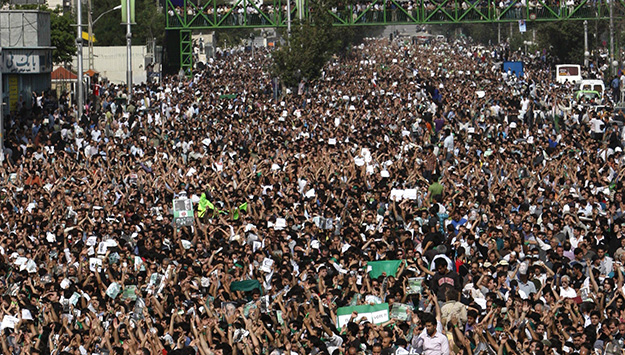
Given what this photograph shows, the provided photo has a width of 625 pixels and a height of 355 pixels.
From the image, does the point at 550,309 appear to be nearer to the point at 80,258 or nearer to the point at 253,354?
the point at 253,354

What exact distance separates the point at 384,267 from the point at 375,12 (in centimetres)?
4731

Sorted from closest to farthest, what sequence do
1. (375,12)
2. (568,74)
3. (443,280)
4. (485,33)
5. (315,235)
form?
1. (443,280)
2. (315,235)
3. (568,74)
4. (375,12)
5. (485,33)

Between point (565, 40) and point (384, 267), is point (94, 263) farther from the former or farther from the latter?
point (565, 40)

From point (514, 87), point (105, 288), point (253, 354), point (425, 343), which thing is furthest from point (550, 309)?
point (514, 87)

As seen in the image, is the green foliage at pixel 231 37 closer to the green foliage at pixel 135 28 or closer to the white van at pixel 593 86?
the green foliage at pixel 135 28

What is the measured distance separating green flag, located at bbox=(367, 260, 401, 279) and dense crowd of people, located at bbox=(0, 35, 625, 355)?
33mm

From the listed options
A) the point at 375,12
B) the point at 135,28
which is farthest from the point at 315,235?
the point at 135,28

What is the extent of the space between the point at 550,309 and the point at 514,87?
1347 inches

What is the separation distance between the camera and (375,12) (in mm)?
62406

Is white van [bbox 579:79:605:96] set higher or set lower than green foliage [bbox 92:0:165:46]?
lower

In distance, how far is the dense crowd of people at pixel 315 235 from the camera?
509 inches

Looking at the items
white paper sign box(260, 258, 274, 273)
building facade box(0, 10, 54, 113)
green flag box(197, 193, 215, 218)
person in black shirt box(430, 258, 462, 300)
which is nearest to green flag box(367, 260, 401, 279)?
person in black shirt box(430, 258, 462, 300)

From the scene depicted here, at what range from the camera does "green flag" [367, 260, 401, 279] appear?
52.1 feet

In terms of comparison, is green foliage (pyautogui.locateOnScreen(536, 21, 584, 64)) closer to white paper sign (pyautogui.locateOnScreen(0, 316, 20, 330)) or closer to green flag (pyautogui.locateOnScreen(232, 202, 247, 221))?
green flag (pyautogui.locateOnScreen(232, 202, 247, 221))
